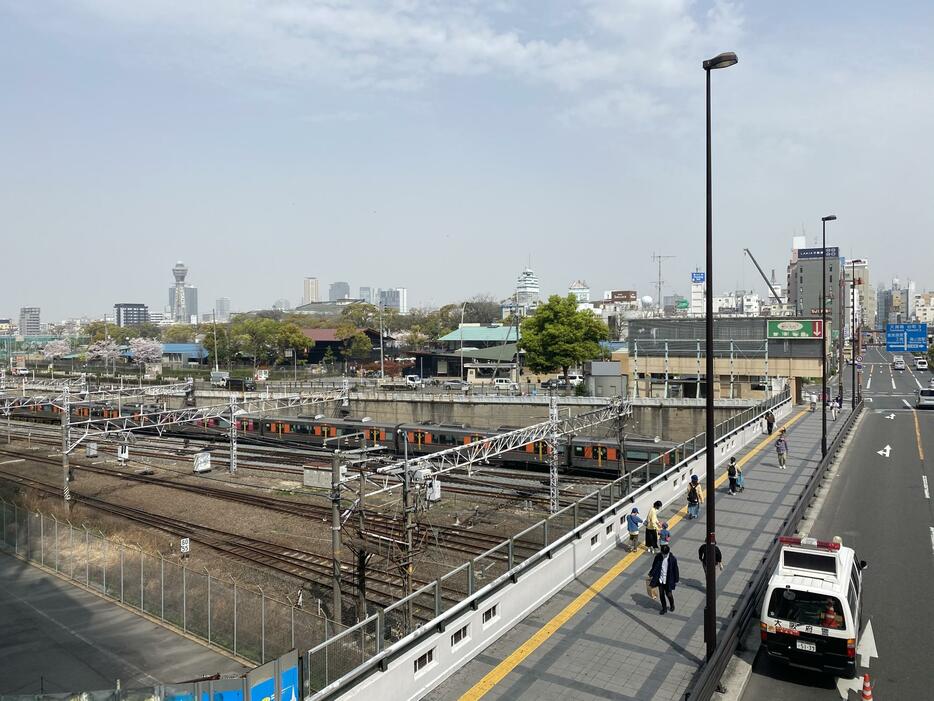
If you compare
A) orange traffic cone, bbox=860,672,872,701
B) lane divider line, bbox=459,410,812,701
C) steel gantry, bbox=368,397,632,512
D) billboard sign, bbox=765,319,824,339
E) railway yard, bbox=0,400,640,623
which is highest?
billboard sign, bbox=765,319,824,339

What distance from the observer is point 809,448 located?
3178 centimetres

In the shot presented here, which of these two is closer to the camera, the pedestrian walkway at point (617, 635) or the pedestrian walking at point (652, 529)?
the pedestrian walkway at point (617, 635)

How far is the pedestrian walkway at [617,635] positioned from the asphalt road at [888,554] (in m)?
1.46

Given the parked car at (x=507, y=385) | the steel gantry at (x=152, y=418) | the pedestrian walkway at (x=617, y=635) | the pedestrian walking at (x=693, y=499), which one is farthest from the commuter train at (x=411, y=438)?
the parked car at (x=507, y=385)

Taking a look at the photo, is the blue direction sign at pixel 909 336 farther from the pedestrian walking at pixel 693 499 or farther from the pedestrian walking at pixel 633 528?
the pedestrian walking at pixel 633 528

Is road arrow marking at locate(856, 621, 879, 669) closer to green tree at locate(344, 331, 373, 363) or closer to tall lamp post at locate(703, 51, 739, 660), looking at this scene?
tall lamp post at locate(703, 51, 739, 660)

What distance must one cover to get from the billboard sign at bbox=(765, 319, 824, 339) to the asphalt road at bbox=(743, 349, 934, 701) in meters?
20.0

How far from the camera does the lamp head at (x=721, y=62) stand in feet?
37.1

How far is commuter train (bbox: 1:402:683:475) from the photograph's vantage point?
3522 centimetres

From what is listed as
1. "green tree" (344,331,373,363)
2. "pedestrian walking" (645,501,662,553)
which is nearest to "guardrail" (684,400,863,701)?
"pedestrian walking" (645,501,662,553)

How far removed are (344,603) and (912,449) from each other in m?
28.4

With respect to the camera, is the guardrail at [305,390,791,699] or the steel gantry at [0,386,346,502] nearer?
the guardrail at [305,390,791,699]

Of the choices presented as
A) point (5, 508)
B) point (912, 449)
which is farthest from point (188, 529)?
point (912, 449)

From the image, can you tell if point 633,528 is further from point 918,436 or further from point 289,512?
point 918,436
